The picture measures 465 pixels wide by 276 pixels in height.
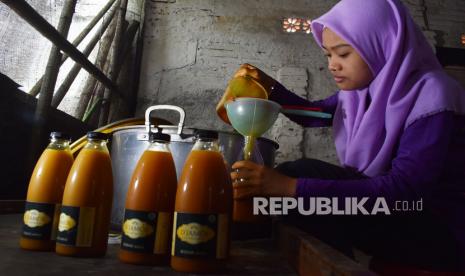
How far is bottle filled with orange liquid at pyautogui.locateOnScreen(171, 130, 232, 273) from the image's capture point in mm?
675

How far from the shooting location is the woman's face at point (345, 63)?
45.9 inches

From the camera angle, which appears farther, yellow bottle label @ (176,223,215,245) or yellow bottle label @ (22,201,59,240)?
yellow bottle label @ (22,201,59,240)

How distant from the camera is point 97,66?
2.66 meters

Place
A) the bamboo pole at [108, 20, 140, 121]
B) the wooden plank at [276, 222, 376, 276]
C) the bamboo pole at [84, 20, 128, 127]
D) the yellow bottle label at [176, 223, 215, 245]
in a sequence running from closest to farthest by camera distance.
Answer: the wooden plank at [276, 222, 376, 276] → the yellow bottle label at [176, 223, 215, 245] → the bamboo pole at [84, 20, 128, 127] → the bamboo pole at [108, 20, 140, 121]

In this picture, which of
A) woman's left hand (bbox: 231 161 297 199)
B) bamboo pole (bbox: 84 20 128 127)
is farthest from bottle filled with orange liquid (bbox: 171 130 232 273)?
bamboo pole (bbox: 84 20 128 127)

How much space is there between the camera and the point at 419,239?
3.41 feet

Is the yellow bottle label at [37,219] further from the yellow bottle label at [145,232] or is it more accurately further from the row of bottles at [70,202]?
the yellow bottle label at [145,232]

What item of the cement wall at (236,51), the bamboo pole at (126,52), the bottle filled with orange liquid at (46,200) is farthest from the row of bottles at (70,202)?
the cement wall at (236,51)

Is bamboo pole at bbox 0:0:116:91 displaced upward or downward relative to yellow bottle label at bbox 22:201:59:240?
upward

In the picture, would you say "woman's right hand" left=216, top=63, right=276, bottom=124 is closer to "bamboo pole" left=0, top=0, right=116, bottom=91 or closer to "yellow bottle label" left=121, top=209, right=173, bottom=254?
"yellow bottle label" left=121, top=209, right=173, bottom=254

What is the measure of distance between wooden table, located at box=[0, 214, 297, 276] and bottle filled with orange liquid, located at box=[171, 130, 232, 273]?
44 millimetres

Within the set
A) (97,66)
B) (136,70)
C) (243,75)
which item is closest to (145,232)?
(243,75)

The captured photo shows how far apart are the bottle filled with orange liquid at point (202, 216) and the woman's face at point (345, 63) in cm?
62

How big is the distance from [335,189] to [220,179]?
331 mm
